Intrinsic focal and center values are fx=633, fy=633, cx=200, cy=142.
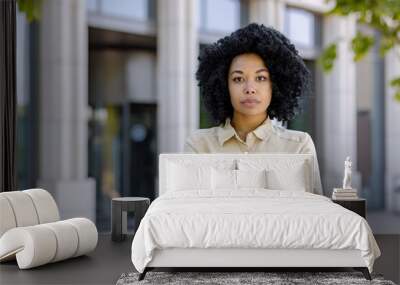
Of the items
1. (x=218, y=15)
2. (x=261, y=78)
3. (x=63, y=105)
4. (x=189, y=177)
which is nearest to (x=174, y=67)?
(x=218, y=15)

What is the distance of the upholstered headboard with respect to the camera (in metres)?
5.50

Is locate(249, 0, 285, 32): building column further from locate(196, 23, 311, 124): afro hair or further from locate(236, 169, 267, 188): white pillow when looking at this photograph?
locate(236, 169, 267, 188): white pillow

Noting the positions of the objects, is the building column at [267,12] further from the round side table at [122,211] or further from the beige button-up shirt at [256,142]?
the round side table at [122,211]

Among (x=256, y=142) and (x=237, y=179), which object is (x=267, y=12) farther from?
(x=237, y=179)

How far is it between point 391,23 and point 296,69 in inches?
282

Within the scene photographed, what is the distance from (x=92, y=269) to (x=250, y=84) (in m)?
2.12

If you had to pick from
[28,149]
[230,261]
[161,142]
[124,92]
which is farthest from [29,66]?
[230,261]

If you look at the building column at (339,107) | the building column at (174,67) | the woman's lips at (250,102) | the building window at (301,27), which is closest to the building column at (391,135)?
the building column at (339,107)

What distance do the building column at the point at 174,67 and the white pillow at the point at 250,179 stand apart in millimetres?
4419

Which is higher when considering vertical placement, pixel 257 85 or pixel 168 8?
pixel 168 8

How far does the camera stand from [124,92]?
380 inches

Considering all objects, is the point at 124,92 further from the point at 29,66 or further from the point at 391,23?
the point at 391,23

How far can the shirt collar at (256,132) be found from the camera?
5.71 metres

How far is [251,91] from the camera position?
18.4ft
